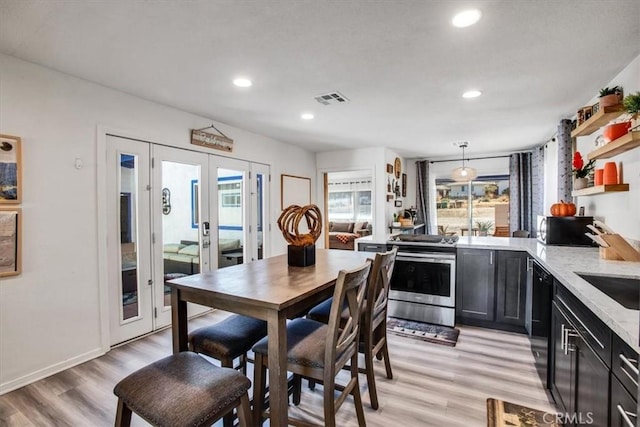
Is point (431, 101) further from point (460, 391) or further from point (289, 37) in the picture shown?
point (460, 391)

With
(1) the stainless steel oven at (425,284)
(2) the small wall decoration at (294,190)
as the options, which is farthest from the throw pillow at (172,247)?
(1) the stainless steel oven at (425,284)

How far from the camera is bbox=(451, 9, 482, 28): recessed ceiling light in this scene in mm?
1780

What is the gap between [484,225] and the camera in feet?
23.1

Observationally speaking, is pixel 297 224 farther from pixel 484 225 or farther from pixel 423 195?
pixel 484 225

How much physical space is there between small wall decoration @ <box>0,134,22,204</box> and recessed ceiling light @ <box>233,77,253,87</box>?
5.59 ft

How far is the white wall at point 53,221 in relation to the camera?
235cm

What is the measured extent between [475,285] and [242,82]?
3.22 metres

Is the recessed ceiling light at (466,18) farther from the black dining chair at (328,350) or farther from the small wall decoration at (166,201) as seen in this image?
the small wall decoration at (166,201)

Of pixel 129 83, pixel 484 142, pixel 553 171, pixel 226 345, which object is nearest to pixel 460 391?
pixel 226 345

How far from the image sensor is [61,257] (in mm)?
2611

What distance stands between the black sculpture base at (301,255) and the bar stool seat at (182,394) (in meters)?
0.89

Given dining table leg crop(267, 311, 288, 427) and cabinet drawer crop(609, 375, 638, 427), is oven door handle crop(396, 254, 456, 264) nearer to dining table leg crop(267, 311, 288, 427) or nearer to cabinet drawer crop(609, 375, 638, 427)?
cabinet drawer crop(609, 375, 638, 427)

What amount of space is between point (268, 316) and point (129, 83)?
8.62 feet

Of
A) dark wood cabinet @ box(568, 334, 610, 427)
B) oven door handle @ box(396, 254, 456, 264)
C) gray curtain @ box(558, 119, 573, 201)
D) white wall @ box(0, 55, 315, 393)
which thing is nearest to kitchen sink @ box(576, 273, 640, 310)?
dark wood cabinet @ box(568, 334, 610, 427)
